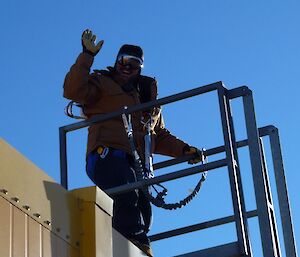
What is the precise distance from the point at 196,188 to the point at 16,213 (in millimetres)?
3363

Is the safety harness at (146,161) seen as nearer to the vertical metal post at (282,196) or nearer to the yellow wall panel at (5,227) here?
the vertical metal post at (282,196)

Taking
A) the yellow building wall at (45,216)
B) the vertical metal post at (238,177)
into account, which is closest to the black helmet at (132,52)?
the vertical metal post at (238,177)

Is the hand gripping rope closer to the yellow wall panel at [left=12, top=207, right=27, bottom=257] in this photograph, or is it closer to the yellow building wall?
the yellow building wall

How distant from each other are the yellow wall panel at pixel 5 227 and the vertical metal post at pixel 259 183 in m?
2.51

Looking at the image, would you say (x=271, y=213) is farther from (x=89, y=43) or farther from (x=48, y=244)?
(x=48, y=244)

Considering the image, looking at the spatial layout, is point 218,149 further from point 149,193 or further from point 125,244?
point 125,244

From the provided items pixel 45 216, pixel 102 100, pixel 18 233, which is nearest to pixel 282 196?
pixel 102 100

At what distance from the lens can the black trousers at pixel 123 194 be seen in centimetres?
779

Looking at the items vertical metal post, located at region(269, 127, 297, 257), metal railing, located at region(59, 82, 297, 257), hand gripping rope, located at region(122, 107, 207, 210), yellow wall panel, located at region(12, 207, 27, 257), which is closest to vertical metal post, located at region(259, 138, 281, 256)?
metal railing, located at region(59, 82, 297, 257)

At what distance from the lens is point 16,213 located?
5.25 meters

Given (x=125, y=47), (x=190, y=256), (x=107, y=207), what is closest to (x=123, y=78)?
(x=125, y=47)

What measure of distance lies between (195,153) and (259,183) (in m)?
1.48

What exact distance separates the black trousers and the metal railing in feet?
0.72

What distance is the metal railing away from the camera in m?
7.15
